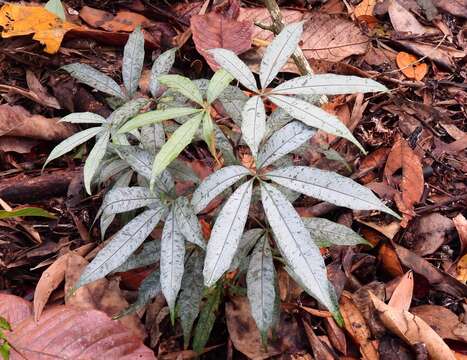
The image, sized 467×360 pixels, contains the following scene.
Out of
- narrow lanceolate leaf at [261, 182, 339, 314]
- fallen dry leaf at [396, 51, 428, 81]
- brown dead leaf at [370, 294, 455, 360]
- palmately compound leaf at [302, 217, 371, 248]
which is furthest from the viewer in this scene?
fallen dry leaf at [396, 51, 428, 81]

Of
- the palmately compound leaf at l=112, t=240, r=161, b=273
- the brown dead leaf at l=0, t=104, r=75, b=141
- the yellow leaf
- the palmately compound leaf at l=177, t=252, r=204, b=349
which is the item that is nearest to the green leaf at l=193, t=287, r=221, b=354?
the palmately compound leaf at l=177, t=252, r=204, b=349

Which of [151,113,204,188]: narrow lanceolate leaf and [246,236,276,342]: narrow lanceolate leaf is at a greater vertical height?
[151,113,204,188]: narrow lanceolate leaf

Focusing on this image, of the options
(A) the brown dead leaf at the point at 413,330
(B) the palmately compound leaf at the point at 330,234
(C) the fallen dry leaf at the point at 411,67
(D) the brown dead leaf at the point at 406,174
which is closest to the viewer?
(B) the palmately compound leaf at the point at 330,234

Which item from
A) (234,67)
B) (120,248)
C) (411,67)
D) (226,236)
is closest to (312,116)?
(234,67)

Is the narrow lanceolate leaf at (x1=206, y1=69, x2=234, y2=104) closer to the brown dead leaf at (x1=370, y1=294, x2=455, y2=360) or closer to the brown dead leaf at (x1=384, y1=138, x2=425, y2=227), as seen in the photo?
the brown dead leaf at (x1=370, y1=294, x2=455, y2=360)

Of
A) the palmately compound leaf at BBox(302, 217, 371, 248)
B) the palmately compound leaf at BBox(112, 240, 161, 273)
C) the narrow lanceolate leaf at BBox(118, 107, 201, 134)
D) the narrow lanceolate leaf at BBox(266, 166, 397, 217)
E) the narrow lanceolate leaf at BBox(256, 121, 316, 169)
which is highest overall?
the narrow lanceolate leaf at BBox(118, 107, 201, 134)

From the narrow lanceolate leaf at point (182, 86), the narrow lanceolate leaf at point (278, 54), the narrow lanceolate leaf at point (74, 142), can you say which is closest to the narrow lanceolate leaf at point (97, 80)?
the narrow lanceolate leaf at point (74, 142)

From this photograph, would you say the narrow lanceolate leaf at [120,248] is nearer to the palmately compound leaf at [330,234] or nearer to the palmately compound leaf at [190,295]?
the palmately compound leaf at [190,295]

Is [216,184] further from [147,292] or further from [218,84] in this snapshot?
[147,292]

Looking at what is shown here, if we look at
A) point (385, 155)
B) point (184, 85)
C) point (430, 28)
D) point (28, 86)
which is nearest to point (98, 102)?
point (28, 86)
